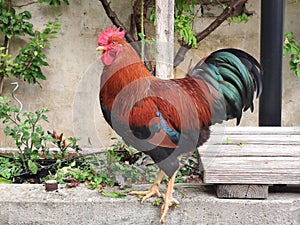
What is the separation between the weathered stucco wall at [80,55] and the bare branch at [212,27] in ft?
0.95

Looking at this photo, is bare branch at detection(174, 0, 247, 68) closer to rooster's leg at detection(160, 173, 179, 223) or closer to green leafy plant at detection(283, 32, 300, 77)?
green leafy plant at detection(283, 32, 300, 77)

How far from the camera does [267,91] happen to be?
2.49m

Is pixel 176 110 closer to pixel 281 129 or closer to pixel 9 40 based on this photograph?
pixel 281 129

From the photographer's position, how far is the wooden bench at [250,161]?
1961 millimetres

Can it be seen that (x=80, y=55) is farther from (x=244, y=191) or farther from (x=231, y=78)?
(x=244, y=191)

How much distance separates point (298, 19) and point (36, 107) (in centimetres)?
290

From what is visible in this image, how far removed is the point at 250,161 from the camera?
2.09m

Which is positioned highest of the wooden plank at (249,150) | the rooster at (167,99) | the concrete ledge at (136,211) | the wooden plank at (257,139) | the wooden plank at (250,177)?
the rooster at (167,99)

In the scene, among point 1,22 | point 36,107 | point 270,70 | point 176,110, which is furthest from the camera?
point 36,107

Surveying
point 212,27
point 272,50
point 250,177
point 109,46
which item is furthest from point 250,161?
point 212,27

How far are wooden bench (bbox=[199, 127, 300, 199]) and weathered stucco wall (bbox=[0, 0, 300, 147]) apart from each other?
199 cm

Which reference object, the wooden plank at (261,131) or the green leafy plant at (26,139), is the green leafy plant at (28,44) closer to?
the green leafy plant at (26,139)

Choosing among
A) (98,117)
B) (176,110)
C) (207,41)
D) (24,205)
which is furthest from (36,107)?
(176,110)

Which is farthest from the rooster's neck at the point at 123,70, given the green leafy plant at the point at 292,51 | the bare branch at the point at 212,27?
the green leafy plant at the point at 292,51
